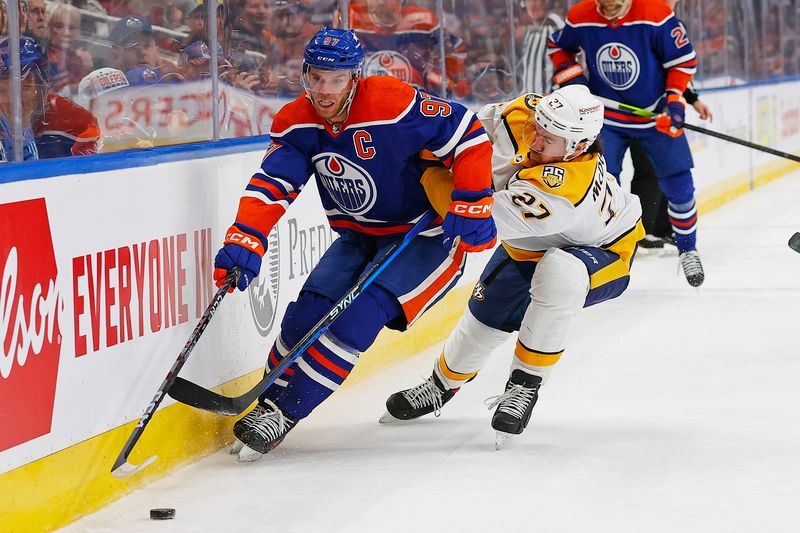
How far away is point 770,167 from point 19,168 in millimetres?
8292

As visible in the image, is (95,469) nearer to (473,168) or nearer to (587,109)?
(473,168)

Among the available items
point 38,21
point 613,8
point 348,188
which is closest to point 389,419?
point 348,188

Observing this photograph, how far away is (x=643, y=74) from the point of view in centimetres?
530

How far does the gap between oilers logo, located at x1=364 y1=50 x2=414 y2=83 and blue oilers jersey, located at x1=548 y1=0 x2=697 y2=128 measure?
0.83 metres

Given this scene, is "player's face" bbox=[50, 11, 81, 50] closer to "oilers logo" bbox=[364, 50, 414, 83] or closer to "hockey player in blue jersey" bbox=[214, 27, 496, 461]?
"hockey player in blue jersey" bbox=[214, 27, 496, 461]

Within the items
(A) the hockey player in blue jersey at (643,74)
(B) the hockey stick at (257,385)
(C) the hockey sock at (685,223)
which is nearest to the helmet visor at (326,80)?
(B) the hockey stick at (257,385)

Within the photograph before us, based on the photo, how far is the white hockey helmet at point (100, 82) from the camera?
9.44 ft

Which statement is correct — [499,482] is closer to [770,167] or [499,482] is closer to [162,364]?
[162,364]

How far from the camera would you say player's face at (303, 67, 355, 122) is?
9.51ft

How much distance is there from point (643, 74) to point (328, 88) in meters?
2.70

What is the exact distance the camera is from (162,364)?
295 cm

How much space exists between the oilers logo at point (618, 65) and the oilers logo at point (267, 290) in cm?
228

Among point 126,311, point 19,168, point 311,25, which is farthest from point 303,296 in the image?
point 311,25

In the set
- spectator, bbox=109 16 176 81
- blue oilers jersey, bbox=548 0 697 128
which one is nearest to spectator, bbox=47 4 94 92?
spectator, bbox=109 16 176 81
